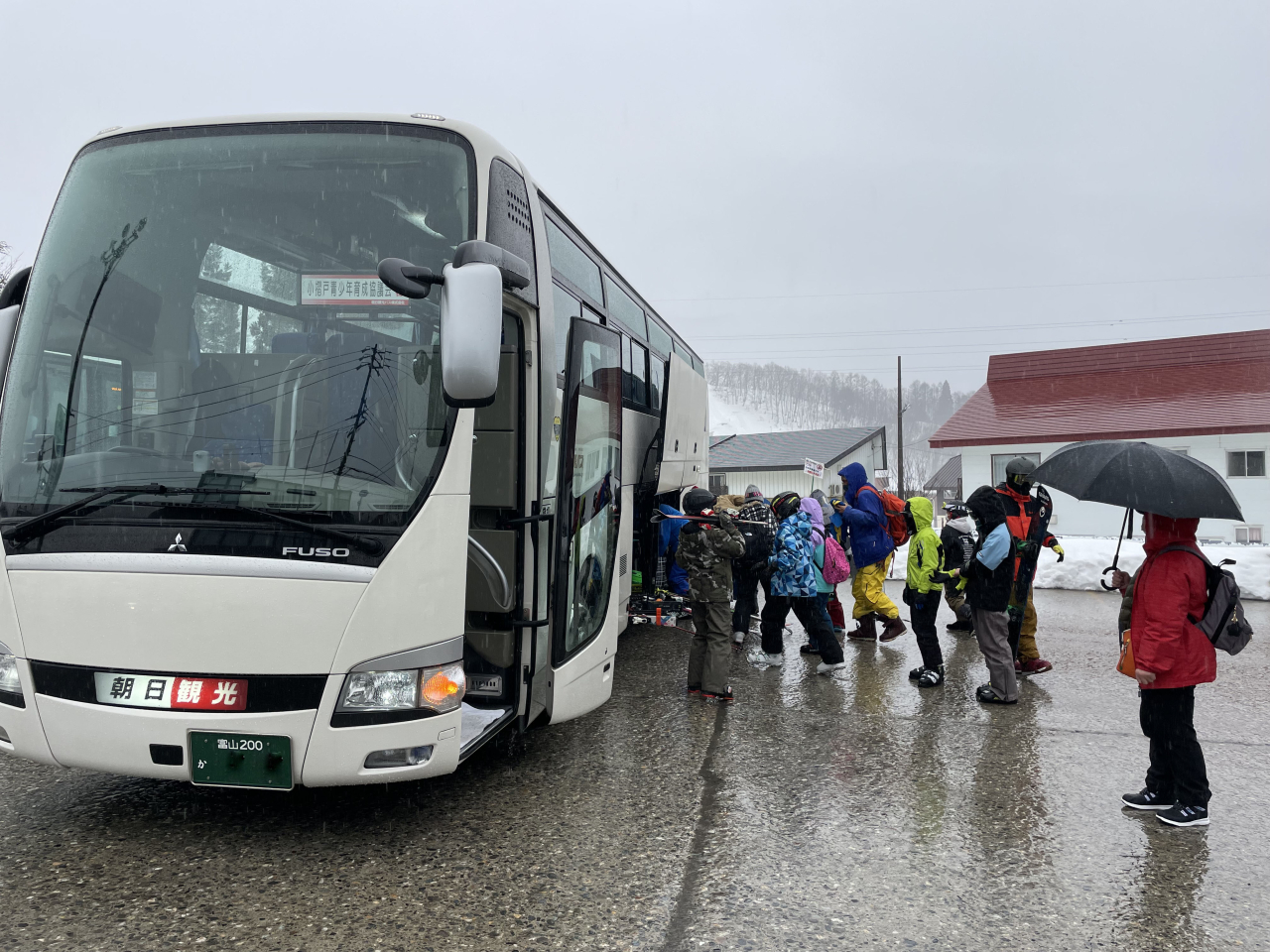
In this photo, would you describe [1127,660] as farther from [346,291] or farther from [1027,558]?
[346,291]

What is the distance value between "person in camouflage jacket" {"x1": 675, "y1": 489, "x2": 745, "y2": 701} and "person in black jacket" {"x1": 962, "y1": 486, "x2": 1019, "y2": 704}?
1.76 metres

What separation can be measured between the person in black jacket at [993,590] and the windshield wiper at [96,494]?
5076mm

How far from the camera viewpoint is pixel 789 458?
41.8 meters

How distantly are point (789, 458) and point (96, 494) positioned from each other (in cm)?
3943

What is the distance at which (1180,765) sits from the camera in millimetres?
4406

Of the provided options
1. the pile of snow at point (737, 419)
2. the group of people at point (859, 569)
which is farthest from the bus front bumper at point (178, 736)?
the pile of snow at point (737, 419)

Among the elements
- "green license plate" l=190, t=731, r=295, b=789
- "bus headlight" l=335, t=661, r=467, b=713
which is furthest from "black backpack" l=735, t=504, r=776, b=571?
"green license plate" l=190, t=731, r=295, b=789

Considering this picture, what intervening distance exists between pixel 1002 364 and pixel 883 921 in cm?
2812

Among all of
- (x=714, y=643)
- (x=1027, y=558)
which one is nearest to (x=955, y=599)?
(x=1027, y=558)

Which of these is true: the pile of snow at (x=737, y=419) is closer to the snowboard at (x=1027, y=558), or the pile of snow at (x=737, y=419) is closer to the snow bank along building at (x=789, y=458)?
the snow bank along building at (x=789, y=458)

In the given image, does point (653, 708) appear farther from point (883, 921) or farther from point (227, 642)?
point (227, 642)

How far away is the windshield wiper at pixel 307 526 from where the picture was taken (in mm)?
3498

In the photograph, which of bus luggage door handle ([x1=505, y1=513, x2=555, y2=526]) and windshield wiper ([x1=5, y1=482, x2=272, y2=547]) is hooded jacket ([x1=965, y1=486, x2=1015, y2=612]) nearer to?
bus luggage door handle ([x1=505, y1=513, x2=555, y2=526])

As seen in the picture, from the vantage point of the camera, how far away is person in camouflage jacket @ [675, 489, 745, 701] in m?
6.78
